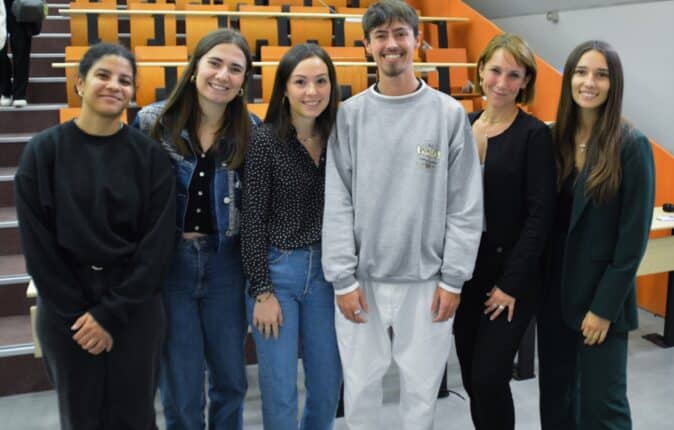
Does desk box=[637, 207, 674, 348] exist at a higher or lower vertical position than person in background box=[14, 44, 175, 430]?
lower

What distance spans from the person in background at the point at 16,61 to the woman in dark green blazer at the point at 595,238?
3.09 meters

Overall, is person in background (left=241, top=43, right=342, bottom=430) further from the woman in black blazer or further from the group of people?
the woman in black blazer

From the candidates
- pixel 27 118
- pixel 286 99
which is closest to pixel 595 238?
pixel 286 99

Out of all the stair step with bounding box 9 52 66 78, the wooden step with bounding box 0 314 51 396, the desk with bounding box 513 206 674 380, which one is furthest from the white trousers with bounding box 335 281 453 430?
the stair step with bounding box 9 52 66 78

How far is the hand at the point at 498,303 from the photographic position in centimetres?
158

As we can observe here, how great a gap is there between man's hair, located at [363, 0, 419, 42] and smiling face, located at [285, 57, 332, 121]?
0.52 ft

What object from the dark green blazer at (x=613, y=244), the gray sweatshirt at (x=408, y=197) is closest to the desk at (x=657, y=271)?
the dark green blazer at (x=613, y=244)

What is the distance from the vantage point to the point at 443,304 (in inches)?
60.3

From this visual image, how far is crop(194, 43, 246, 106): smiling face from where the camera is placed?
158cm

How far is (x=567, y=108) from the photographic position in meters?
1.65

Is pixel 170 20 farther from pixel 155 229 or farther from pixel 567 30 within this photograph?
pixel 155 229

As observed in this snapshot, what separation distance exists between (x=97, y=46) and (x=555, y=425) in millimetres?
1581

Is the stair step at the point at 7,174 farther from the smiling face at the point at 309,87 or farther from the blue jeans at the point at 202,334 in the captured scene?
the smiling face at the point at 309,87

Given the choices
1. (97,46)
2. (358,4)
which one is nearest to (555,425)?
(97,46)
